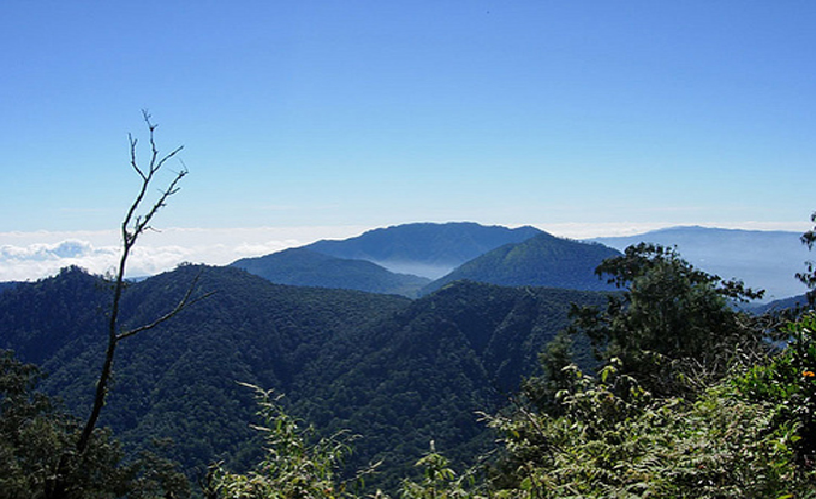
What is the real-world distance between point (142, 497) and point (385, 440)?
3582 cm

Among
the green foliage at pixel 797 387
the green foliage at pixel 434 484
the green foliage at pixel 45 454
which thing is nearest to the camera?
the green foliage at pixel 797 387

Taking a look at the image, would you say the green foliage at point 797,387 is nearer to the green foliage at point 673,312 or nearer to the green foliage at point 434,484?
the green foliage at point 434,484

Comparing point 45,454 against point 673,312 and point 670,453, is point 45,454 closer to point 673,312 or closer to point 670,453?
point 670,453

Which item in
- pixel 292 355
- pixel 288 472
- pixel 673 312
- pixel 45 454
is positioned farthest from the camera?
pixel 292 355

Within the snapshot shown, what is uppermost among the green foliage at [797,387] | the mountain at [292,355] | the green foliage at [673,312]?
the green foliage at [797,387]

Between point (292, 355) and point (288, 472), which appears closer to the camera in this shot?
point (288, 472)

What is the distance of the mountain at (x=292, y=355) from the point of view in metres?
55.7

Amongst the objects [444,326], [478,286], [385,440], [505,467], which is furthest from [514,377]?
[505,467]

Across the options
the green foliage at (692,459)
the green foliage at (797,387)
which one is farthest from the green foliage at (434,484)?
the green foliage at (797,387)

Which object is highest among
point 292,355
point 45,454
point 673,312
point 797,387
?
point 797,387

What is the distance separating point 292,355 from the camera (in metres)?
83.7

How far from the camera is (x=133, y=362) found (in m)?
72.3

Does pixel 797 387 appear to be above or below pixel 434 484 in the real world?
above

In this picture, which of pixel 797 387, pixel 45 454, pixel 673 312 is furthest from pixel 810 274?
pixel 45 454
